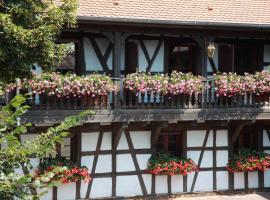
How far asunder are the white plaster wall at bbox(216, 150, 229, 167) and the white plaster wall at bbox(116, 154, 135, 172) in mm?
2997

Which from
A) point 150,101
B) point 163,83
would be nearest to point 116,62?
point 163,83

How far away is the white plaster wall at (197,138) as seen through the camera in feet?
52.1

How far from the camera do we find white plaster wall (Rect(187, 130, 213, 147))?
52.1 feet

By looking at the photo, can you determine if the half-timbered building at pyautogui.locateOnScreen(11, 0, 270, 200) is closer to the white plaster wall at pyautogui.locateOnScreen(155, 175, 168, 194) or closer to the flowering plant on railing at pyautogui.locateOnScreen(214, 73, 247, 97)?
the white plaster wall at pyautogui.locateOnScreen(155, 175, 168, 194)

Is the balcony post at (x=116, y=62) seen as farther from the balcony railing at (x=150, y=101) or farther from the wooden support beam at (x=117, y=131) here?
the wooden support beam at (x=117, y=131)

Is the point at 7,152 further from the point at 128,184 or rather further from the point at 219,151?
the point at 219,151

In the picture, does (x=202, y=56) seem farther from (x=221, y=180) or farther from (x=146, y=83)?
(x=221, y=180)

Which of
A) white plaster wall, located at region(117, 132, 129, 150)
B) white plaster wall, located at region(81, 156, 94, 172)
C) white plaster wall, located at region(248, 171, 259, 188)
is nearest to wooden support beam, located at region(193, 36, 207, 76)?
white plaster wall, located at region(117, 132, 129, 150)

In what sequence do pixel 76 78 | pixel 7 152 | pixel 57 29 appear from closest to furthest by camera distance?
pixel 7 152
pixel 57 29
pixel 76 78

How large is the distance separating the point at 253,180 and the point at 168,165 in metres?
3.43

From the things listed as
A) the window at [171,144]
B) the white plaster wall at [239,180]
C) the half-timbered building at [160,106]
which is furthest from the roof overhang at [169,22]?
the white plaster wall at [239,180]

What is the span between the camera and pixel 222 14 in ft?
52.6

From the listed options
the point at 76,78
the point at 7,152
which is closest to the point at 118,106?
the point at 76,78

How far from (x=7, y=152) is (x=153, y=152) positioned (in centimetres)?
1169
